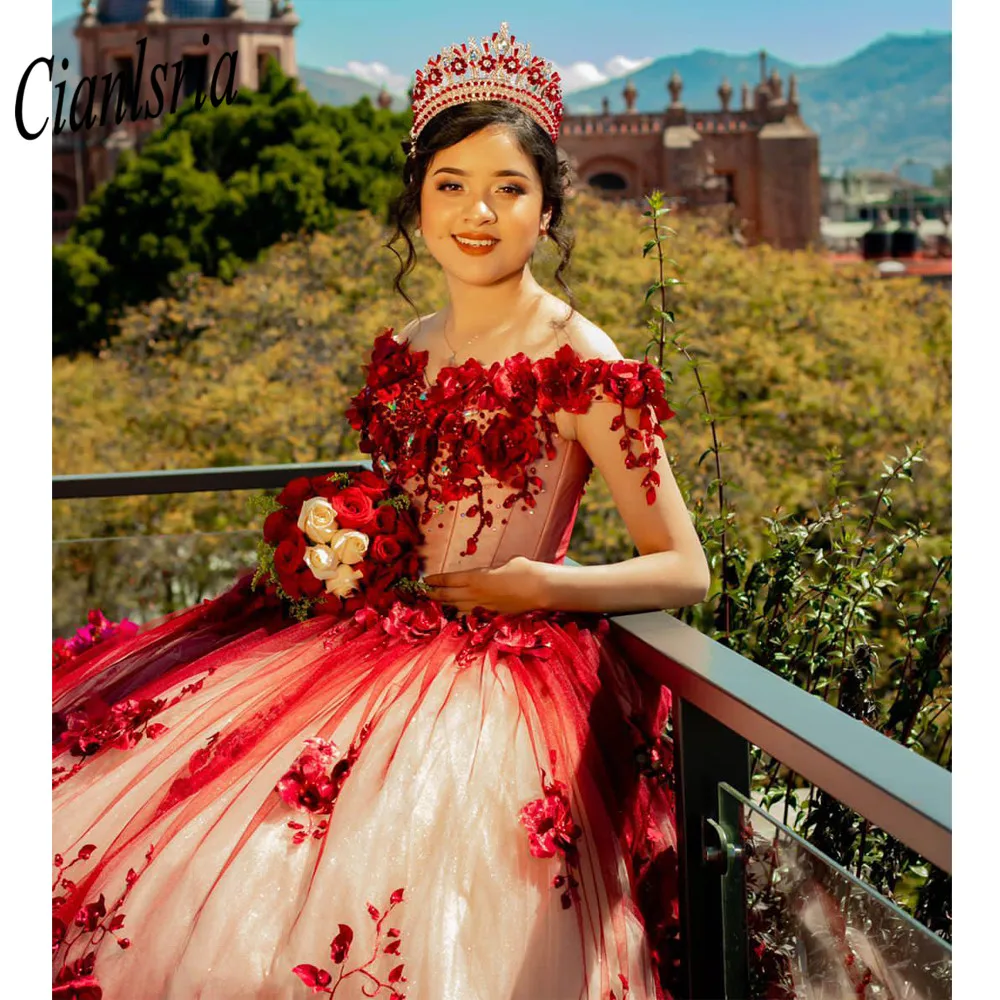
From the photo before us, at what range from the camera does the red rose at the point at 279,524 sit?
2117 mm

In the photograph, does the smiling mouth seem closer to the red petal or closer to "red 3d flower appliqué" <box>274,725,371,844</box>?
"red 3d flower appliqué" <box>274,725,371,844</box>

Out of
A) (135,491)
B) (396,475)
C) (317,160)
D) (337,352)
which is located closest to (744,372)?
(337,352)

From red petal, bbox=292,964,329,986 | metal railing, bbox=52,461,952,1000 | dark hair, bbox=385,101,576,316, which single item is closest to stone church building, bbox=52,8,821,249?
dark hair, bbox=385,101,576,316

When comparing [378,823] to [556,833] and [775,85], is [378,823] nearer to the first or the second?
[556,833]

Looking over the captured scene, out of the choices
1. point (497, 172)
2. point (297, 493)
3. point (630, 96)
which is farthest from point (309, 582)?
point (630, 96)

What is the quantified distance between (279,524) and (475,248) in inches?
20.3

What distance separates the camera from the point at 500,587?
6.39ft

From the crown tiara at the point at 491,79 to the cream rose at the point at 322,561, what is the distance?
692mm

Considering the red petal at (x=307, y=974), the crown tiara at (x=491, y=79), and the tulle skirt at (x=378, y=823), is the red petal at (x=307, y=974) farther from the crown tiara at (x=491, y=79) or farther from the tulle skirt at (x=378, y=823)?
the crown tiara at (x=491, y=79)

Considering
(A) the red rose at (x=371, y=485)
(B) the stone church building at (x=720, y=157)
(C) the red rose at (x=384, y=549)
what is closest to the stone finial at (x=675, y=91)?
(B) the stone church building at (x=720, y=157)

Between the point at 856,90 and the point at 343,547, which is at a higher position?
the point at 856,90

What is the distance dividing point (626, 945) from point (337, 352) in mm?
8262

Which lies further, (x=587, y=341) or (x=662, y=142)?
(x=662, y=142)
